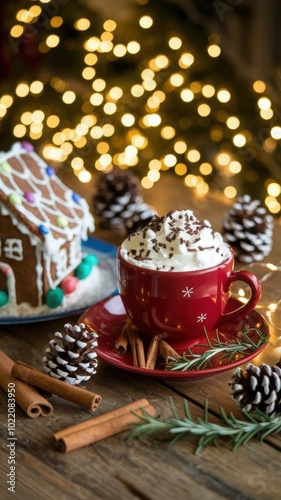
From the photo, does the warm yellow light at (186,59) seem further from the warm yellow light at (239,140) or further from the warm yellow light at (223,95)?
the warm yellow light at (239,140)

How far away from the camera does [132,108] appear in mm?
2281

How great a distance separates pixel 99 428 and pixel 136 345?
198 millimetres

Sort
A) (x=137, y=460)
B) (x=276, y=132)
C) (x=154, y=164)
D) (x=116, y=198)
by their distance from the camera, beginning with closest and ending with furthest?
(x=137, y=460) < (x=116, y=198) < (x=276, y=132) < (x=154, y=164)

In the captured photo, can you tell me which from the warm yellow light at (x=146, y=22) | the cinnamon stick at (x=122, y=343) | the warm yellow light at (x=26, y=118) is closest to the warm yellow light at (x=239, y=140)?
the warm yellow light at (x=146, y=22)

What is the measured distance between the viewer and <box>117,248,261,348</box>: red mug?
40.5 inches

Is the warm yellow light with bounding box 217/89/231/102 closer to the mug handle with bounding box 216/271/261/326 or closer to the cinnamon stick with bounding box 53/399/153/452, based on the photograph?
the mug handle with bounding box 216/271/261/326

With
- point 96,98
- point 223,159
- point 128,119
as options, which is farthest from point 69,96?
point 223,159

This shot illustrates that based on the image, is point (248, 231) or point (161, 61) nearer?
point (248, 231)

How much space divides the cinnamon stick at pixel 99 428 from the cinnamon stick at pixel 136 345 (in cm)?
9

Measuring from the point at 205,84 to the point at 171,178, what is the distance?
0.44 m

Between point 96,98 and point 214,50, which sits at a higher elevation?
point 214,50

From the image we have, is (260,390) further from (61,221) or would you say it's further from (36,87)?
(36,87)

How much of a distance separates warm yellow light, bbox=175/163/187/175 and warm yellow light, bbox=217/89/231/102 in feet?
1.12

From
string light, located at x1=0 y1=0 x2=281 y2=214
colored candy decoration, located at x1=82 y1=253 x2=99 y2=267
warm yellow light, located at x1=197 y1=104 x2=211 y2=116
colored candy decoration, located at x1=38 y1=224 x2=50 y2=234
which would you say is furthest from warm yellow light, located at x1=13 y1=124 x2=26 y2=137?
colored candy decoration, located at x1=38 y1=224 x2=50 y2=234
